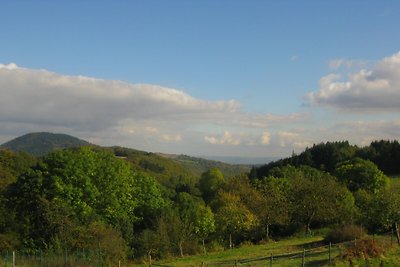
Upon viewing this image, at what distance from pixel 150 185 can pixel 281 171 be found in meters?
37.4

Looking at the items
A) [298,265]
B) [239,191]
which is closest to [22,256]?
[298,265]

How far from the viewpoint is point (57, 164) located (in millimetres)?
47344

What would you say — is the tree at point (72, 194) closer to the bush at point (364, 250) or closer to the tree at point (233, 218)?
the tree at point (233, 218)

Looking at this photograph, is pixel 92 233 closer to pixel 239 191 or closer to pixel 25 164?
pixel 239 191

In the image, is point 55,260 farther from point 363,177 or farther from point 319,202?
point 363,177

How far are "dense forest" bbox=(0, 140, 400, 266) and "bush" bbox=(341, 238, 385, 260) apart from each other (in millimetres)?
9930

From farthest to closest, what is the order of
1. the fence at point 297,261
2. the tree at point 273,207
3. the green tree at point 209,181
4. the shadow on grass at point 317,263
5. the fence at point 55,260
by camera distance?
the green tree at point 209,181
the tree at point 273,207
the fence at point 55,260
the fence at point 297,261
the shadow on grass at point 317,263

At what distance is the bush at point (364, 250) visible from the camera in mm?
29609

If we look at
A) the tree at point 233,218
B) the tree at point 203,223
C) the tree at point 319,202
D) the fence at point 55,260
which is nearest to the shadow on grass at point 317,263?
the fence at point 55,260

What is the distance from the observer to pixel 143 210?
182ft

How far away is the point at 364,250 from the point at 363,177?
51.6 metres

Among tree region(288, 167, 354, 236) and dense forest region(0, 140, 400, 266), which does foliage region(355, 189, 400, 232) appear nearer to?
dense forest region(0, 140, 400, 266)

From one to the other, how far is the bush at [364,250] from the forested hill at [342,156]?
75.5 metres

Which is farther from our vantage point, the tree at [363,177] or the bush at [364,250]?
the tree at [363,177]
